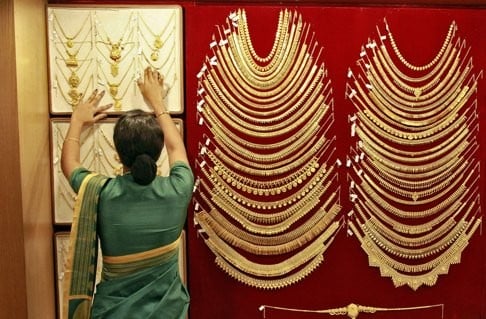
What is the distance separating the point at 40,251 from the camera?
2.60 m

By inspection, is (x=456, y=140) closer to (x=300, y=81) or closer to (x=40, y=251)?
(x=300, y=81)

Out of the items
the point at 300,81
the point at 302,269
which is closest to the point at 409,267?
the point at 302,269

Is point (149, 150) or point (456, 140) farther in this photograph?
point (456, 140)

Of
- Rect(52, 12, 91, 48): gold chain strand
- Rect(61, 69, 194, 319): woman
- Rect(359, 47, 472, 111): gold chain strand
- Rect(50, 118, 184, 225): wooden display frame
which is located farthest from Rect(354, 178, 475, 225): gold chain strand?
Rect(52, 12, 91, 48): gold chain strand

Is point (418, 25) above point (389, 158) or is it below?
above

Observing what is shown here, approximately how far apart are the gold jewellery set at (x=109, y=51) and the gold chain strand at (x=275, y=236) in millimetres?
616

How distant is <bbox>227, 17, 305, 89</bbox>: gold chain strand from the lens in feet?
9.19

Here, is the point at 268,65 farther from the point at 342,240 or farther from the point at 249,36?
the point at 342,240

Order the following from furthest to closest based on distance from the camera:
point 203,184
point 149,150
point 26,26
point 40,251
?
point 203,184 → point 40,251 → point 26,26 → point 149,150

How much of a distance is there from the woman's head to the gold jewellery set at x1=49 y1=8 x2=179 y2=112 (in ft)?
2.15

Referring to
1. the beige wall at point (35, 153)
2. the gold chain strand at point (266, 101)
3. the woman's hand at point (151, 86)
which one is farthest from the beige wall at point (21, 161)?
the gold chain strand at point (266, 101)

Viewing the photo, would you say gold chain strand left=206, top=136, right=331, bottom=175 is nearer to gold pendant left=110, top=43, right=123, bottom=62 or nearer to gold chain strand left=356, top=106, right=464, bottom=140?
gold chain strand left=356, top=106, right=464, bottom=140

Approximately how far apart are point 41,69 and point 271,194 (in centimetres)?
114

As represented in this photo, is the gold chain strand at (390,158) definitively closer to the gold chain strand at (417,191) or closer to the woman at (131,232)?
the gold chain strand at (417,191)
